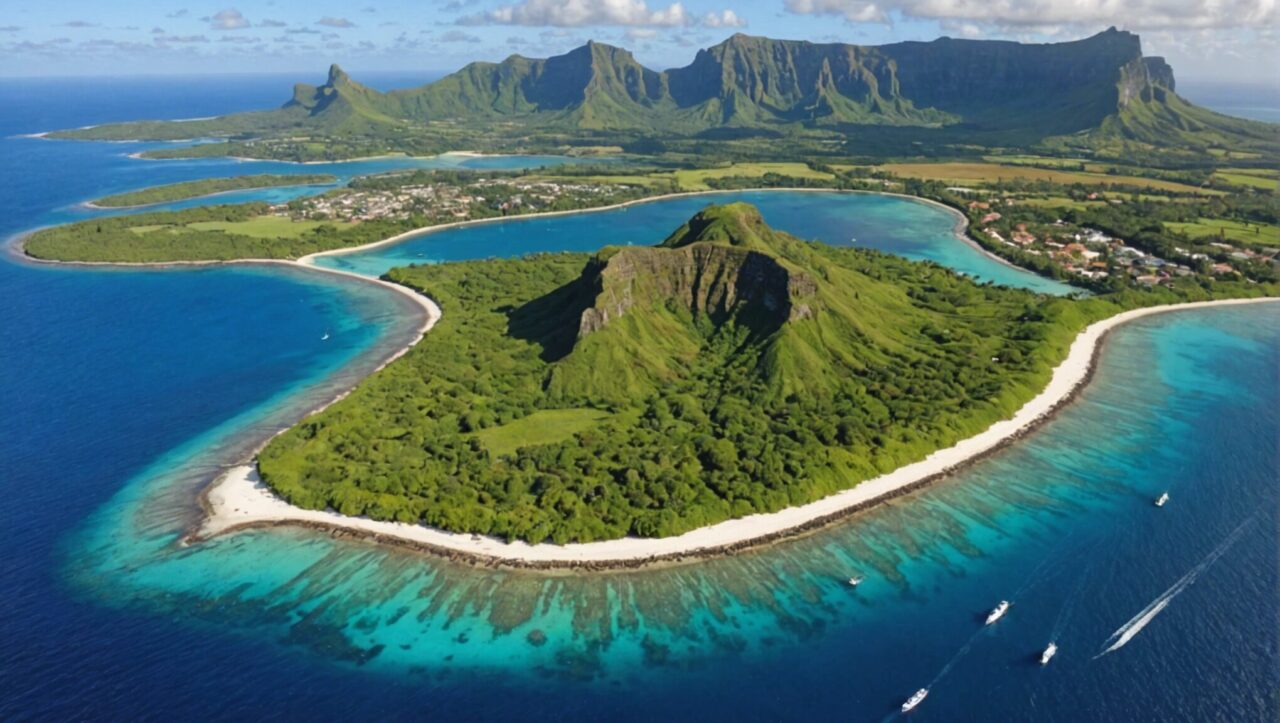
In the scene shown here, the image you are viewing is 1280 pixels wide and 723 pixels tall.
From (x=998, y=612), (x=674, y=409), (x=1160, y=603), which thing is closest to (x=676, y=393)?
(x=674, y=409)

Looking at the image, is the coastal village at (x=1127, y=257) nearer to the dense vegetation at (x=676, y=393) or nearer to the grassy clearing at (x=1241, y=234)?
the grassy clearing at (x=1241, y=234)

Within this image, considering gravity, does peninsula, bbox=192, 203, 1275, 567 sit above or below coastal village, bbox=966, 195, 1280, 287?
below

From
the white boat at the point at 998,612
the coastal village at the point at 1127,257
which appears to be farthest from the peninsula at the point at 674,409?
the coastal village at the point at 1127,257

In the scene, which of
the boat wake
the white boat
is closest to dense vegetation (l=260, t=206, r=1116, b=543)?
the white boat

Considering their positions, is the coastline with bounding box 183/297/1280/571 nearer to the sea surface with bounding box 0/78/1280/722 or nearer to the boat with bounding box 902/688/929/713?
the sea surface with bounding box 0/78/1280/722

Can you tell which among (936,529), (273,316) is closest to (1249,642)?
(936,529)

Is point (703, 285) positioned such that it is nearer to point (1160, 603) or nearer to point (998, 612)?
point (998, 612)
